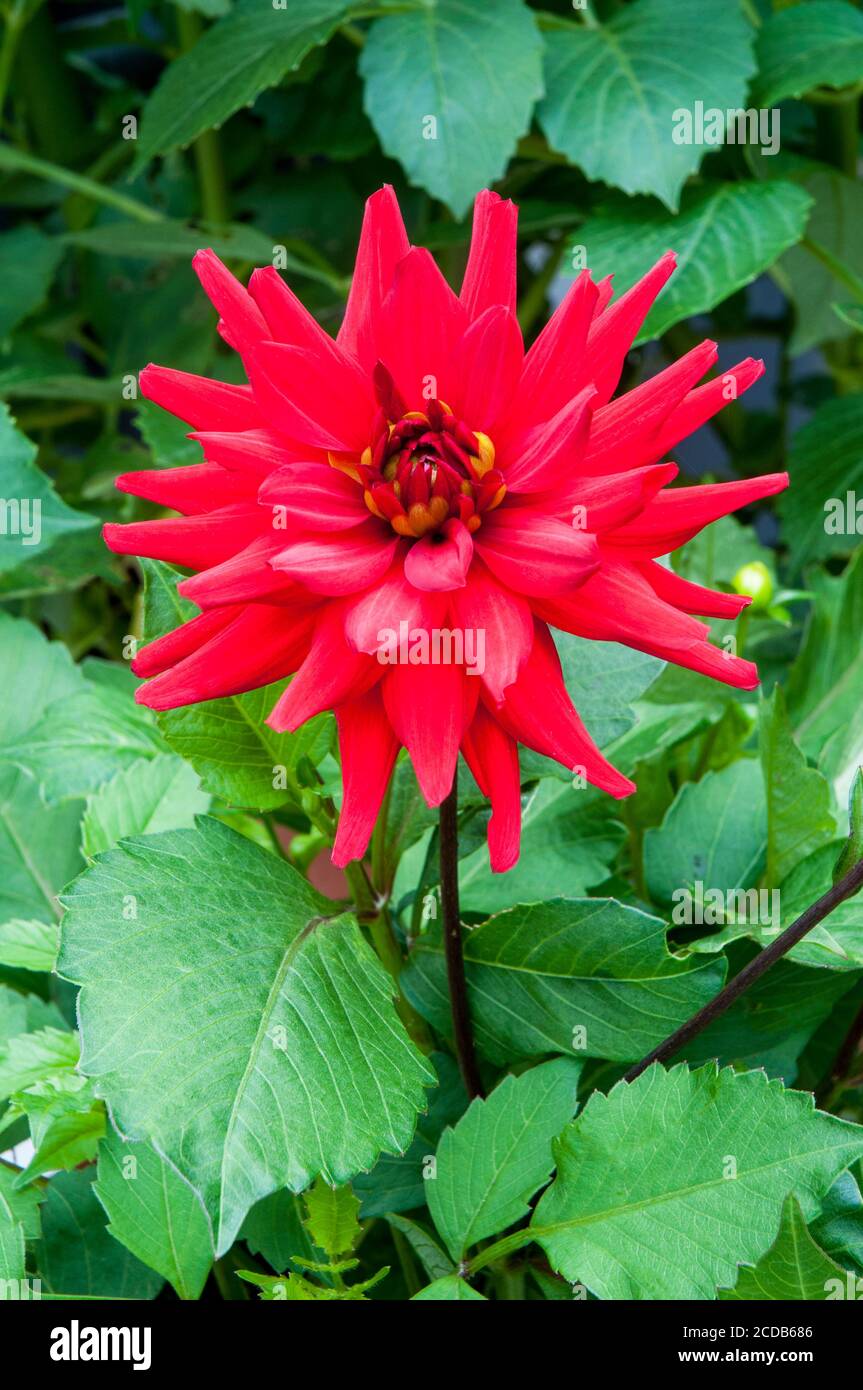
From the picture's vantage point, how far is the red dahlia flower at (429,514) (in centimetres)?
24

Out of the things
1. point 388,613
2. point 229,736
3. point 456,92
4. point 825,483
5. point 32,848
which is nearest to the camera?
point 388,613

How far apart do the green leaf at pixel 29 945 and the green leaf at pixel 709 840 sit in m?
0.17

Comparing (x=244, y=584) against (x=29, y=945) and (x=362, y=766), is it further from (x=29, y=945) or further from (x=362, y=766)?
(x=29, y=945)

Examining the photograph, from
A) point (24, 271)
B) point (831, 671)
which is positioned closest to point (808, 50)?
point (831, 671)

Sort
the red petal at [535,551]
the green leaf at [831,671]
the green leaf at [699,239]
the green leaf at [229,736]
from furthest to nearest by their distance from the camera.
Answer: the green leaf at [699,239]
the green leaf at [831,671]
the green leaf at [229,736]
the red petal at [535,551]

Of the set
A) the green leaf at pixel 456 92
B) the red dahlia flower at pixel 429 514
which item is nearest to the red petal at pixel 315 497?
the red dahlia flower at pixel 429 514

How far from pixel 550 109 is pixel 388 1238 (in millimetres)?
500

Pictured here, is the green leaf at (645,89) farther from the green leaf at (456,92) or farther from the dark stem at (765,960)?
the dark stem at (765,960)

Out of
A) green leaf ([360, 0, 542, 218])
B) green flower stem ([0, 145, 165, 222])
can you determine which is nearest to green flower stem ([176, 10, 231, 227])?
green flower stem ([0, 145, 165, 222])

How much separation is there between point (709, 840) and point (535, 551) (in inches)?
6.9

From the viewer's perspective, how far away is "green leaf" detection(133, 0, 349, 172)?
602 millimetres

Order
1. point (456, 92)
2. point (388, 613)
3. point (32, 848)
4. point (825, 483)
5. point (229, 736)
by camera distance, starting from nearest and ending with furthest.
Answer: point (388, 613) → point (229, 736) → point (32, 848) → point (456, 92) → point (825, 483)

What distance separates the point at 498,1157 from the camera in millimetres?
312
